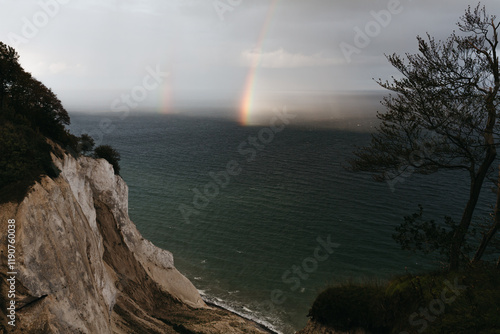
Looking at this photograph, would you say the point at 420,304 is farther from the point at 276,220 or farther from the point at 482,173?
the point at 276,220

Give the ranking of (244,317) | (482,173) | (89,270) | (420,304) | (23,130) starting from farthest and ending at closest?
(244,317)
(23,130)
(89,270)
(482,173)
(420,304)

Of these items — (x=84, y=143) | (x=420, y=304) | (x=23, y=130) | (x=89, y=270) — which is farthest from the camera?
(x=84, y=143)

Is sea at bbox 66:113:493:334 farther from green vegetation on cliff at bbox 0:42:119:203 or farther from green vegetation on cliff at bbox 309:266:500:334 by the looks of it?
green vegetation on cliff at bbox 0:42:119:203

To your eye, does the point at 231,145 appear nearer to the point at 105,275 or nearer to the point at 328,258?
the point at 328,258

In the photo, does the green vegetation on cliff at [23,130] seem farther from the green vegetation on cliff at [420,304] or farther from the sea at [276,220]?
the sea at [276,220]

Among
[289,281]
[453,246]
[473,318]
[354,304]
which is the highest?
[453,246]

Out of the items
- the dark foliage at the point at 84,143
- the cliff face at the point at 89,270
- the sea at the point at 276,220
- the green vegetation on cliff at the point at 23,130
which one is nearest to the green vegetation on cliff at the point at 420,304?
the sea at the point at 276,220

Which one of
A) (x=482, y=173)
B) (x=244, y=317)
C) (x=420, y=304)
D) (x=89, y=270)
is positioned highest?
(x=482, y=173)

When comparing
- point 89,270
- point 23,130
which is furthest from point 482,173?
A: point 23,130

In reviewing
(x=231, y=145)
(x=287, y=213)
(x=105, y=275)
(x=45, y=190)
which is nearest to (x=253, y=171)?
(x=287, y=213)
